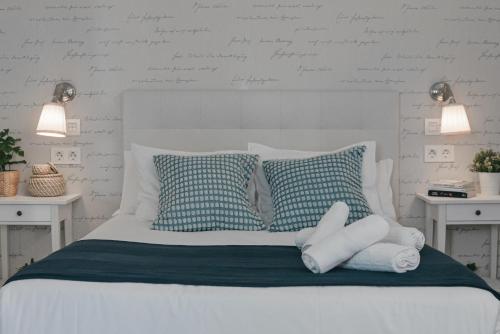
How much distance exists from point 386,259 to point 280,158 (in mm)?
1410

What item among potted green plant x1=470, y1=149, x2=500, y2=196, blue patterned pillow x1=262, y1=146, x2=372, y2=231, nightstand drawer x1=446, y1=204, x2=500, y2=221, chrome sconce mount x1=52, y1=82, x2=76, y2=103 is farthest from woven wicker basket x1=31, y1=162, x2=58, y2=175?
potted green plant x1=470, y1=149, x2=500, y2=196

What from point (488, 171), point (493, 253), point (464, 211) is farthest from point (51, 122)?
point (493, 253)

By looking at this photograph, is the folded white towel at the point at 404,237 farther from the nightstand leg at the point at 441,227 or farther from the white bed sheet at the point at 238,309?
the nightstand leg at the point at 441,227

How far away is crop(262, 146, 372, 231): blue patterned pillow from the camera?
2729 mm

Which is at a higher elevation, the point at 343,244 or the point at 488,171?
the point at 488,171

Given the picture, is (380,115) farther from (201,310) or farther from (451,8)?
(201,310)

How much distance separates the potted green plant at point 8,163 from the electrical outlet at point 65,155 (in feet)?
0.63

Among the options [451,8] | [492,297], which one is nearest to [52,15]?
[451,8]

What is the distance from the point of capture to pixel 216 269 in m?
1.97

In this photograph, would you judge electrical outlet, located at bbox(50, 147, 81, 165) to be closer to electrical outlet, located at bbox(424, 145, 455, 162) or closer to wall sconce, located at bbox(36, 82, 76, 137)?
wall sconce, located at bbox(36, 82, 76, 137)

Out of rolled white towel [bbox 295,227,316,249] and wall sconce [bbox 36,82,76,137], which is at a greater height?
wall sconce [bbox 36,82,76,137]

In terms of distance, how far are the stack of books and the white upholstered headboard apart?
301mm

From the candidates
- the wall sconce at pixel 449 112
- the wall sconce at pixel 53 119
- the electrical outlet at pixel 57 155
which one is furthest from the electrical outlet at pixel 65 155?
the wall sconce at pixel 449 112

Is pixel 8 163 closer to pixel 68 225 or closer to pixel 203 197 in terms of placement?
pixel 68 225
